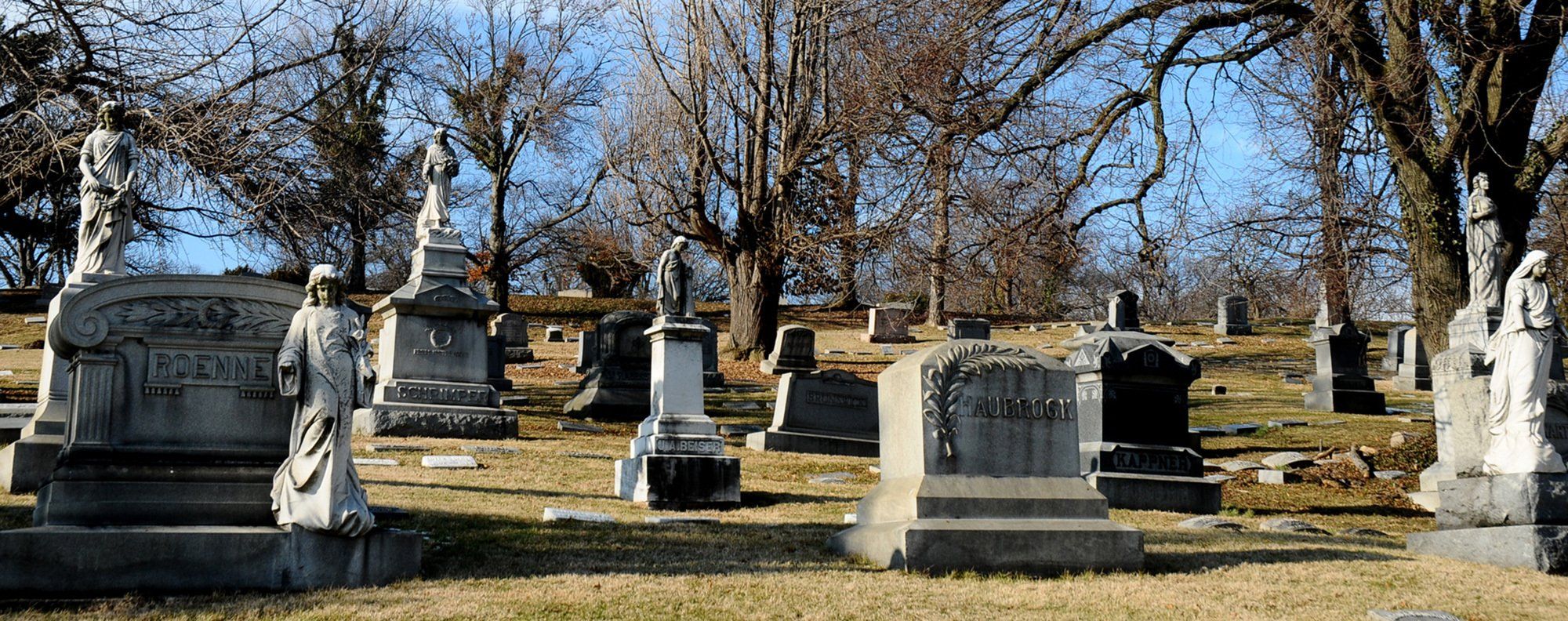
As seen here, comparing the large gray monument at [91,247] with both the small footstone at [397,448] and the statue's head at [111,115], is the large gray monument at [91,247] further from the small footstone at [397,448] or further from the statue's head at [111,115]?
the small footstone at [397,448]

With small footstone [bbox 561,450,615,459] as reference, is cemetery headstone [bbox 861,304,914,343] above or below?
above

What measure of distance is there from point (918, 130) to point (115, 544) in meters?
12.8

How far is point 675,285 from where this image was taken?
1179 centimetres

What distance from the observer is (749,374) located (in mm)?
25125

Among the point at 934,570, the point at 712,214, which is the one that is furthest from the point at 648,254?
the point at 934,570

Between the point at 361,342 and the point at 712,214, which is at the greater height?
the point at 712,214

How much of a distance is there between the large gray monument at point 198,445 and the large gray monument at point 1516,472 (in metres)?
7.07

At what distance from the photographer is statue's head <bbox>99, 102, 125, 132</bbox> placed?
10594 millimetres

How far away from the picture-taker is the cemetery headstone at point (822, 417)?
50.2ft

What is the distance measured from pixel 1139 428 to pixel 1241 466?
2.98 meters

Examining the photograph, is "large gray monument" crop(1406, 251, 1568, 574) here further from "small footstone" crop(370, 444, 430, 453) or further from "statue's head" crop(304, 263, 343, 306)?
"small footstone" crop(370, 444, 430, 453)

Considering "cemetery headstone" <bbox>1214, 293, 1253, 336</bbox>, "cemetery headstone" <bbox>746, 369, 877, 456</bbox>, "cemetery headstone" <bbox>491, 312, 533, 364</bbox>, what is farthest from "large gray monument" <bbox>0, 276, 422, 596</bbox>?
"cemetery headstone" <bbox>1214, 293, 1253, 336</bbox>

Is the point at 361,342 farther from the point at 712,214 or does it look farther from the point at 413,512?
the point at 712,214

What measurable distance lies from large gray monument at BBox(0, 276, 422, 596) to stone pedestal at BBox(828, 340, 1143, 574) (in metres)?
2.83
